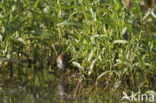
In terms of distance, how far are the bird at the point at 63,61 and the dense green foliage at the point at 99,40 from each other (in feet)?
0.23

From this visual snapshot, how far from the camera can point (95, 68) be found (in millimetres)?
3508

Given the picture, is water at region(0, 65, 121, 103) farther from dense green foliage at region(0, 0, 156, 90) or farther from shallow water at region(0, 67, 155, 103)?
dense green foliage at region(0, 0, 156, 90)

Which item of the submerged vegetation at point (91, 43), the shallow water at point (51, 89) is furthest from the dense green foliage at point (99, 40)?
the shallow water at point (51, 89)

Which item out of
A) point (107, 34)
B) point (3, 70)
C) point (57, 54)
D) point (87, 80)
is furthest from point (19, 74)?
point (107, 34)

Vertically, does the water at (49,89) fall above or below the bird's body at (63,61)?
below

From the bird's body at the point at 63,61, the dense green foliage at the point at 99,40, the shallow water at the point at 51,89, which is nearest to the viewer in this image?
the shallow water at the point at 51,89

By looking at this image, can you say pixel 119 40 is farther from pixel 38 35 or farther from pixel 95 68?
pixel 38 35

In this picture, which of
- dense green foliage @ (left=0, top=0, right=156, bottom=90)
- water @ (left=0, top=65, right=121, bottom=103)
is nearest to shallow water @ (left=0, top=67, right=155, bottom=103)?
water @ (left=0, top=65, right=121, bottom=103)

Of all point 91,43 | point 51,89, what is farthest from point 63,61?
point 51,89

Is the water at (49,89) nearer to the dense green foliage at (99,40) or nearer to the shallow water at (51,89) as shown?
the shallow water at (51,89)

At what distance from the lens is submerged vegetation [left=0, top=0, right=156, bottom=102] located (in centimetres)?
333

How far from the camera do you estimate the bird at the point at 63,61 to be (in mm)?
3873

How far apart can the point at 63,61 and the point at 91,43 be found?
525mm

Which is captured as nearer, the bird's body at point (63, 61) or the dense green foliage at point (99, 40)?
the dense green foliage at point (99, 40)
